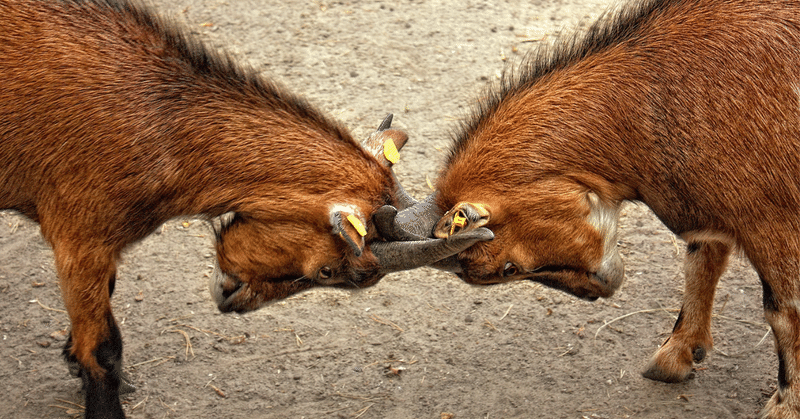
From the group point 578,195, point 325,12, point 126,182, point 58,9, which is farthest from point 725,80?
point 325,12

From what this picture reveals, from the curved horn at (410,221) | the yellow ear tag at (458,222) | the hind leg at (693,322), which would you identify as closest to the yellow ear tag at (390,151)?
the curved horn at (410,221)

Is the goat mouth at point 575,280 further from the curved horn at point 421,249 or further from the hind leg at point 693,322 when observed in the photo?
the hind leg at point 693,322

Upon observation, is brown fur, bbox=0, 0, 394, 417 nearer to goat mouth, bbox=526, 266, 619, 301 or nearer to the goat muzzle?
the goat muzzle

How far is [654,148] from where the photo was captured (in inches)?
159

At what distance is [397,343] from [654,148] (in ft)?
6.94

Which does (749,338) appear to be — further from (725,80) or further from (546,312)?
(725,80)

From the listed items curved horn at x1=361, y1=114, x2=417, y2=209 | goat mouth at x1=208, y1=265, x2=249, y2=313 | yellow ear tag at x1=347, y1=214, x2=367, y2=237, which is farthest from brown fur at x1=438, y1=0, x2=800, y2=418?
goat mouth at x1=208, y1=265, x2=249, y2=313

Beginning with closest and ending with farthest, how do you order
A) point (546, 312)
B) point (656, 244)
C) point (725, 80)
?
point (725, 80)
point (546, 312)
point (656, 244)

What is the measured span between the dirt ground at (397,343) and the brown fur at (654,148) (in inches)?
33.6

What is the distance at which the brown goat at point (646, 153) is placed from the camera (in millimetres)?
3934

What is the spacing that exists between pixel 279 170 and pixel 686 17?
2078 millimetres

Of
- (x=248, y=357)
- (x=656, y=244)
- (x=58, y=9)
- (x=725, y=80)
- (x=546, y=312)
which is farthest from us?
(x=656, y=244)

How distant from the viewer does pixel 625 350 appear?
5293 mm

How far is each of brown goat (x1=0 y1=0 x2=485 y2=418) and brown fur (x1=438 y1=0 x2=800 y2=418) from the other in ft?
1.82
